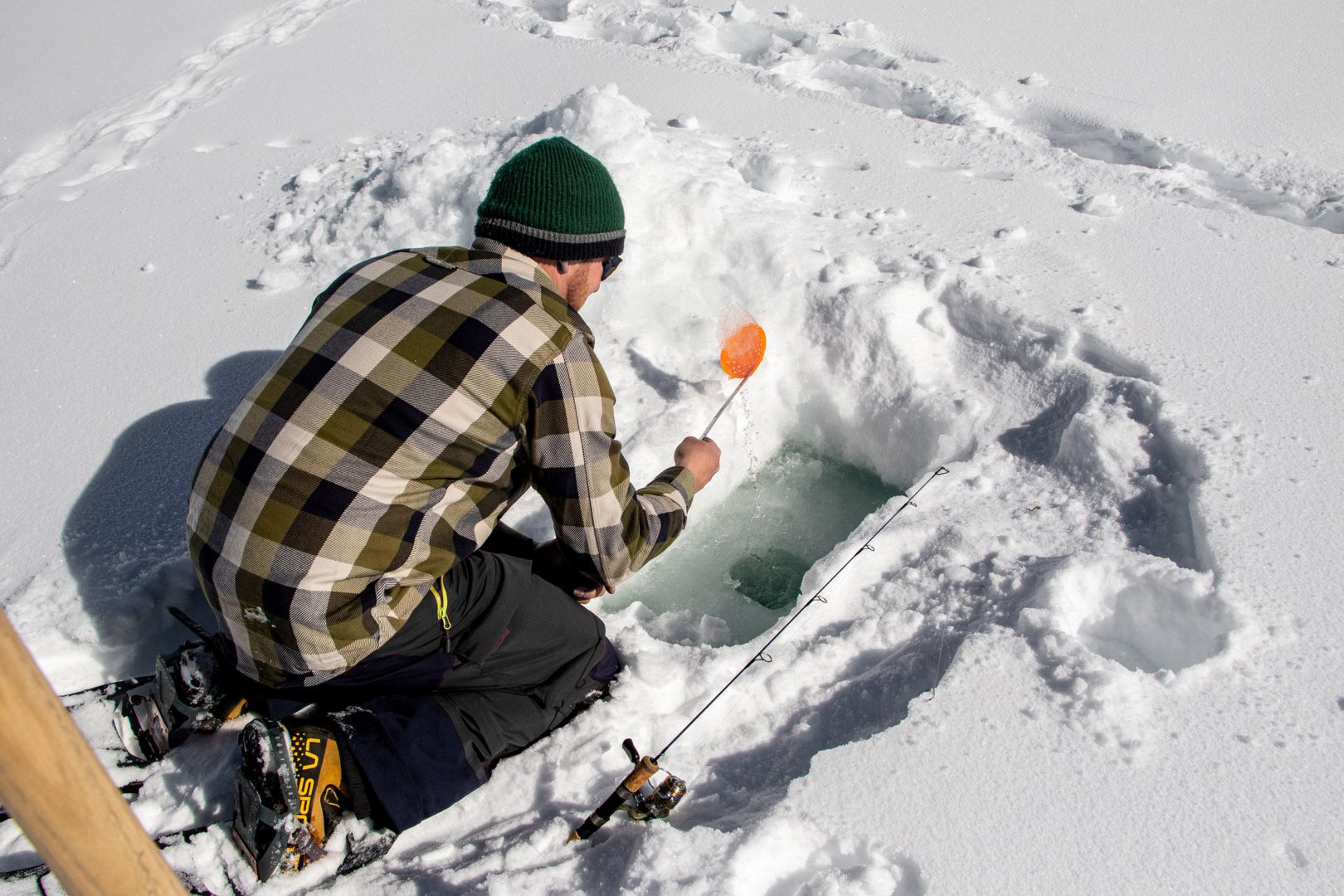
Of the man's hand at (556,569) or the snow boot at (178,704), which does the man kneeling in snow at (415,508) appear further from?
the man's hand at (556,569)

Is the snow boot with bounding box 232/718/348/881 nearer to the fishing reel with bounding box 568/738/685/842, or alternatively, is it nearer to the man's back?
the man's back

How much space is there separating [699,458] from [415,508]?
860 millimetres

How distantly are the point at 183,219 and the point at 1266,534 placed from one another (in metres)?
4.36

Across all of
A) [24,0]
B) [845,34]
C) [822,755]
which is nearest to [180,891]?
[822,755]

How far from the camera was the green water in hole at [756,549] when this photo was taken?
267cm

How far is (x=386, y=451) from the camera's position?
1.46 meters

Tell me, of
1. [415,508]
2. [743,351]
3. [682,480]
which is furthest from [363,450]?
[743,351]

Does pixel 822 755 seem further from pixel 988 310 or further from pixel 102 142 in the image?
pixel 102 142

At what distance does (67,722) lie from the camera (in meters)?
0.88

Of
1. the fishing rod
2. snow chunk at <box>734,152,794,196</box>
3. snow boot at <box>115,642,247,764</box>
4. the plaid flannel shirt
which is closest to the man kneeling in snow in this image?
the plaid flannel shirt

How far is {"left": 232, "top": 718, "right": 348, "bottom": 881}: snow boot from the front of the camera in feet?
5.24

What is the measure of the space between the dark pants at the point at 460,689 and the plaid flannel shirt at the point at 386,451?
140 millimetres

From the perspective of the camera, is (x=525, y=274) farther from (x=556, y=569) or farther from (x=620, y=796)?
(x=620, y=796)

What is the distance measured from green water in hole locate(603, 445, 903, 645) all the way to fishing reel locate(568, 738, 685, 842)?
2.47 ft
